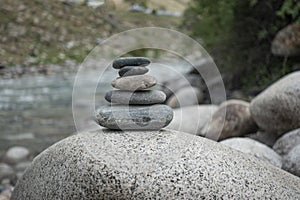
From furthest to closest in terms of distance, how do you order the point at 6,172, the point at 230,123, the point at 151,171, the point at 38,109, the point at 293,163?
the point at 38,109, the point at 6,172, the point at 230,123, the point at 293,163, the point at 151,171

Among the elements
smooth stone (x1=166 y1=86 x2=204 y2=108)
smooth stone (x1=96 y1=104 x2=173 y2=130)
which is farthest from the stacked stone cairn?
smooth stone (x1=166 y1=86 x2=204 y2=108)

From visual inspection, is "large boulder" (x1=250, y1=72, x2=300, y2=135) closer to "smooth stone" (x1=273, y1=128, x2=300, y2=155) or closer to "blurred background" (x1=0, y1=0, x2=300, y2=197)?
"smooth stone" (x1=273, y1=128, x2=300, y2=155)

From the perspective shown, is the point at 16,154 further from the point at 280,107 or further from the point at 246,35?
the point at 246,35

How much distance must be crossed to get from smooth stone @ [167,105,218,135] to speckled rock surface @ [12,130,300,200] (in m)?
2.81

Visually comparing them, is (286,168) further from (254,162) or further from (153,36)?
(153,36)

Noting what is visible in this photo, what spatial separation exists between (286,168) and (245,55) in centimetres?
620

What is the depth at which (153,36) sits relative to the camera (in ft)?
10.8

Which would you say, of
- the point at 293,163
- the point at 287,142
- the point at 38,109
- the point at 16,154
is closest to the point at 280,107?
the point at 287,142

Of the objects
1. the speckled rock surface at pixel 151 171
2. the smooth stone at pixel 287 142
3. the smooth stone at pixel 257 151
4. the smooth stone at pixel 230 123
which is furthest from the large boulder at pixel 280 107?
the speckled rock surface at pixel 151 171

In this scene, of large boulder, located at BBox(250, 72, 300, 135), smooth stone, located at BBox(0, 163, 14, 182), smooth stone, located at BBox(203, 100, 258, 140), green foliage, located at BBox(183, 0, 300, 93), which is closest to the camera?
large boulder, located at BBox(250, 72, 300, 135)

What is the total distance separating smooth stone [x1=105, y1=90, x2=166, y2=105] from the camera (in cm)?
271

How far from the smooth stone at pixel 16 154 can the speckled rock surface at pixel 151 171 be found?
3.36 meters

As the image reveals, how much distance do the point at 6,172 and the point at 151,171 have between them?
354 cm

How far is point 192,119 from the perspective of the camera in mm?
5766
